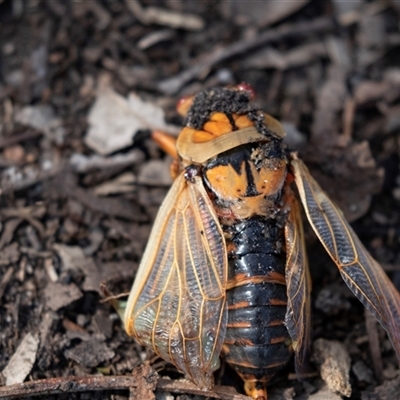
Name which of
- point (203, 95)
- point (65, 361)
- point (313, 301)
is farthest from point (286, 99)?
point (65, 361)

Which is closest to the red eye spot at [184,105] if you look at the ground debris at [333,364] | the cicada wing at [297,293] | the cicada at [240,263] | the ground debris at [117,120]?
the ground debris at [117,120]

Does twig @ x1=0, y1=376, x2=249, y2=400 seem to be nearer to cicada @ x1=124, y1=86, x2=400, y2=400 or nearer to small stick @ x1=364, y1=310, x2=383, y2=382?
cicada @ x1=124, y1=86, x2=400, y2=400

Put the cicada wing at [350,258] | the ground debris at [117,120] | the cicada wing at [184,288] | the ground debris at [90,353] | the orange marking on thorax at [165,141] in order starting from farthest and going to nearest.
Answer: the ground debris at [117,120], the orange marking on thorax at [165,141], the ground debris at [90,353], the cicada wing at [350,258], the cicada wing at [184,288]

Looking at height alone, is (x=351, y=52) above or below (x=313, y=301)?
above

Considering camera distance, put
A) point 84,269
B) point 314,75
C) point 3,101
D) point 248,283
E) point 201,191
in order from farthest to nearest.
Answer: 1. point 314,75
2. point 3,101
3. point 84,269
4. point 201,191
5. point 248,283

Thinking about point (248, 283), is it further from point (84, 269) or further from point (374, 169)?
point (374, 169)

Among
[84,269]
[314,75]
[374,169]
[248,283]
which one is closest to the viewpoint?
[248,283]

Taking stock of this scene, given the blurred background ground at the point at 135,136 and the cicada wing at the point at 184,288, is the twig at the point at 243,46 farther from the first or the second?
the cicada wing at the point at 184,288
